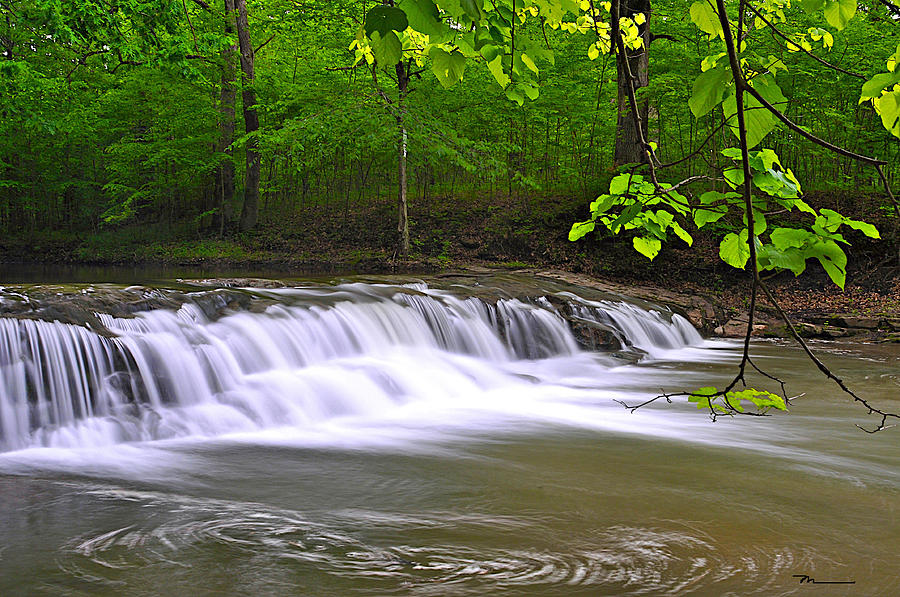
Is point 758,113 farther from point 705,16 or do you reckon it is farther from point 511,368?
point 511,368

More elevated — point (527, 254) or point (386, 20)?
point (527, 254)

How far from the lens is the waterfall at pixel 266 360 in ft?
18.2

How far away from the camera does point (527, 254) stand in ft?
55.3

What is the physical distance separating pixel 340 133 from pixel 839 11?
15596 mm

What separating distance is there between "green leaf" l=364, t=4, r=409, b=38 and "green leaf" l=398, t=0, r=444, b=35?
0.01 m

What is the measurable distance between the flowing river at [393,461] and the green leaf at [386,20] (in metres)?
2.39

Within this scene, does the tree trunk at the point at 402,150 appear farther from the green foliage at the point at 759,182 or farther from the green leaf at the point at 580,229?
the green foliage at the point at 759,182

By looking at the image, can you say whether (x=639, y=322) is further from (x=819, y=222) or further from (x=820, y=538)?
(x=819, y=222)

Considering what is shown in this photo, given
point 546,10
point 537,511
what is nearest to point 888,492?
point 537,511

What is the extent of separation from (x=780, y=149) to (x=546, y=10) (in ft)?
57.2

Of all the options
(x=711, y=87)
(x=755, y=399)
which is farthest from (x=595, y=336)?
(x=711, y=87)

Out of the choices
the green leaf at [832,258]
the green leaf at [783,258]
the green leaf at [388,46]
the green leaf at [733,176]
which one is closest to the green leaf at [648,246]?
the green leaf at [733,176]

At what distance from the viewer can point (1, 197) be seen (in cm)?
2538

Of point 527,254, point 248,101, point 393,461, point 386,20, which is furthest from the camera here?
point 248,101
